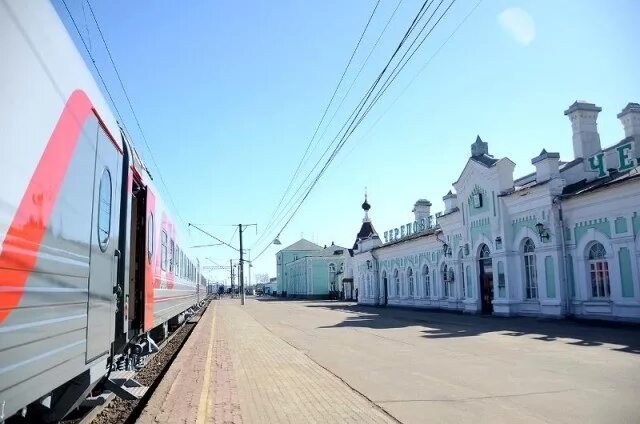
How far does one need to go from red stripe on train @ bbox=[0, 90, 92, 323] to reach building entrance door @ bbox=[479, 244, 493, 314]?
936 inches

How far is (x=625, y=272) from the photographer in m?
17.5

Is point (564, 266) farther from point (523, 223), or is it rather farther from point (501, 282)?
point (501, 282)

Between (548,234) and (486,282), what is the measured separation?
18.7 feet

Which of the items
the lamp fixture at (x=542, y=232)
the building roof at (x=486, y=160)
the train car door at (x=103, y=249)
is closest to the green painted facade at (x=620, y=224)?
the lamp fixture at (x=542, y=232)

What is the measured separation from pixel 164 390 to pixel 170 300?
4.62 meters

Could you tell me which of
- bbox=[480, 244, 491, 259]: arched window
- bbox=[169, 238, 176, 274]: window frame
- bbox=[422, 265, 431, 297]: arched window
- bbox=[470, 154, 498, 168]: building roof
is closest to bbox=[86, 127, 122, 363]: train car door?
bbox=[169, 238, 176, 274]: window frame

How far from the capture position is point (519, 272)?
2280 centimetres

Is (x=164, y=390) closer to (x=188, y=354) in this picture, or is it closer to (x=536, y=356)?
(x=188, y=354)

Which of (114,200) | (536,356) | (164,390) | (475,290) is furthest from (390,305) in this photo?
(114,200)

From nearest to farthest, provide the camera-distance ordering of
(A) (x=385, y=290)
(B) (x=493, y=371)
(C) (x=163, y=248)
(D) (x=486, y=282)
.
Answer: (B) (x=493, y=371), (C) (x=163, y=248), (D) (x=486, y=282), (A) (x=385, y=290)

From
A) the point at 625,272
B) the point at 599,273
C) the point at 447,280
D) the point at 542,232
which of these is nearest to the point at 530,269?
the point at 542,232

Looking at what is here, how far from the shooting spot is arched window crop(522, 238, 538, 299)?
22.0m

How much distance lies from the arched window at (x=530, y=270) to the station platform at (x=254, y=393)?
13438mm

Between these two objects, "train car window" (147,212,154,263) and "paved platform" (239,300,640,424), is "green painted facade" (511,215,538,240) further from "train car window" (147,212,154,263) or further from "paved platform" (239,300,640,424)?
"train car window" (147,212,154,263)
